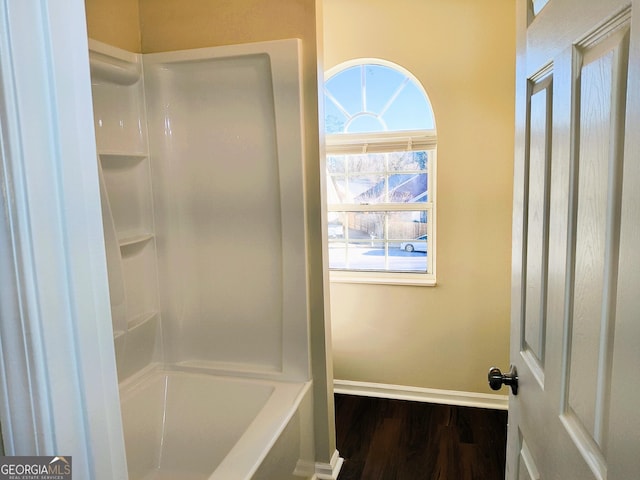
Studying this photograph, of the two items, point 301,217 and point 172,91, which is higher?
point 172,91

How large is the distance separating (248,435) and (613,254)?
4.79 feet

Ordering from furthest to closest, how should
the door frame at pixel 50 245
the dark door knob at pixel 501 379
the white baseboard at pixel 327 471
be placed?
the white baseboard at pixel 327 471, the dark door knob at pixel 501 379, the door frame at pixel 50 245

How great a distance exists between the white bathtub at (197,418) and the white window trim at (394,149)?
1.02 metres

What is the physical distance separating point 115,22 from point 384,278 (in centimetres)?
202

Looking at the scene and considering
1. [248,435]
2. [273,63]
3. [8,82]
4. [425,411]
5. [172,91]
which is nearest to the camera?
[8,82]

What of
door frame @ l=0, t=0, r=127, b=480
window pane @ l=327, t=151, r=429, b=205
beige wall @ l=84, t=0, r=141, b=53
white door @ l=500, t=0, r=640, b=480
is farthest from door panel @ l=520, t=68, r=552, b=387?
window pane @ l=327, t=151, r=429, b=205

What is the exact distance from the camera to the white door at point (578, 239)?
611mm

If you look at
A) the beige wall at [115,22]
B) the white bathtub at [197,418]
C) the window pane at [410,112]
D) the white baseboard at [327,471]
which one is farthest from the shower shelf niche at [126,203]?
the window pane at [410,112]

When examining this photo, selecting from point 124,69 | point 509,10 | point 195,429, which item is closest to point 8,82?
point 124,69

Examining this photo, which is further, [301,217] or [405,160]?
[405,160]

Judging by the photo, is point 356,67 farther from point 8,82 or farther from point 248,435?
point 8,82

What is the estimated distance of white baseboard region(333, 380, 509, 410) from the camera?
9.49 ft

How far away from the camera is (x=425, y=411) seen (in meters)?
2.89

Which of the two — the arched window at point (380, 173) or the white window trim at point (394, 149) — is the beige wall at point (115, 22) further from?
the white window trim at point (394, 149)
